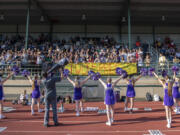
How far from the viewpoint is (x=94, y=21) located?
2191 centimetres

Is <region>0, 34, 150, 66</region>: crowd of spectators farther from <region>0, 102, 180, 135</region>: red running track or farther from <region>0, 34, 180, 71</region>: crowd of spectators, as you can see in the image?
<region>0, 102, 180, 135</region>: red running track

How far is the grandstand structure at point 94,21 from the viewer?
16.7 meters

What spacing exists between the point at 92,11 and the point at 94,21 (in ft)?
10.0

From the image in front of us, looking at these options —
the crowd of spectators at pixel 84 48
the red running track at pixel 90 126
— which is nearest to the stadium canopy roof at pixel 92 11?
the crowd of spectators at pixel 84 48

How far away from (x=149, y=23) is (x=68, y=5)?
10.8m

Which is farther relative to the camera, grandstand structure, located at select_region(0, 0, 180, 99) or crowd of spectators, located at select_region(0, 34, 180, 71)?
grandstand structure, located at select_region(0, 0, 180, 99)

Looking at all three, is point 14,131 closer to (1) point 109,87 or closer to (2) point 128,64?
(1) point 109,87

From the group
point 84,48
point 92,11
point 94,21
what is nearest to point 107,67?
point 84,48

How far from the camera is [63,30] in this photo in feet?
76.2

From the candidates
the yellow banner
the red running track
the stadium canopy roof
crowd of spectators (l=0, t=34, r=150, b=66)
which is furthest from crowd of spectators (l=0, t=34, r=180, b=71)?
the red running track

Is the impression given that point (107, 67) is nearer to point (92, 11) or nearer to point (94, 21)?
point (92, 11)

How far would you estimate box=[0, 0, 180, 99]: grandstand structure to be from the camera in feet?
54.9

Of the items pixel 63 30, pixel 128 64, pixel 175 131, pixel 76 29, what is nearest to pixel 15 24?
pixel 63 30

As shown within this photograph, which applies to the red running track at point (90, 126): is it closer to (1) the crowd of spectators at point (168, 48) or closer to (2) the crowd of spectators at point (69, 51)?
(2) the crowd of spectators at point (69, 51)
